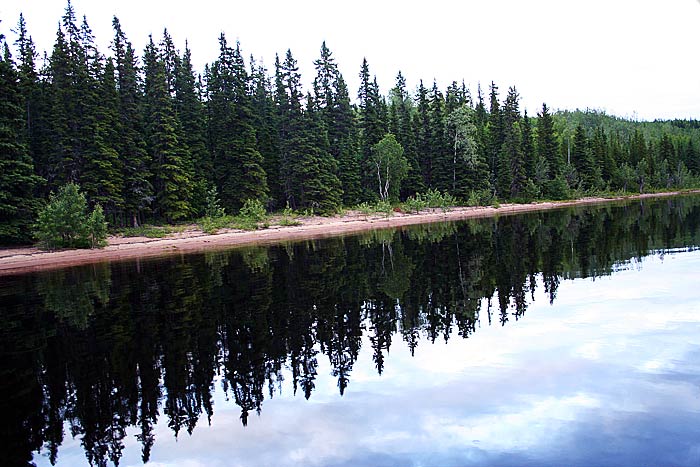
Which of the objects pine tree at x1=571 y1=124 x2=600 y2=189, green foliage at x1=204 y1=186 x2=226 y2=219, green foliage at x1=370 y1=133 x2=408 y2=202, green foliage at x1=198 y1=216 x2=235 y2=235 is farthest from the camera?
pine tree at x1=571 y1=124 x2=600 y2=189

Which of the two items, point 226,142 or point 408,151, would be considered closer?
point 226,142

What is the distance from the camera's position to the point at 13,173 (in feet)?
121

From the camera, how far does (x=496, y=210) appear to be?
72375mm

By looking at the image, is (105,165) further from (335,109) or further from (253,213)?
(335,109)

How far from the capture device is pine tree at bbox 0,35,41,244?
118 feet

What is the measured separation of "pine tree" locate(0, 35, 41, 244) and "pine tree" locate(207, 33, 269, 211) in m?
20.2

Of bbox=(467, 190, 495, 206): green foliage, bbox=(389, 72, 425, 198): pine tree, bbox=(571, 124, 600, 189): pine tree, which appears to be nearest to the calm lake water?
bbox=(467, 190, 495, 206): green foliage

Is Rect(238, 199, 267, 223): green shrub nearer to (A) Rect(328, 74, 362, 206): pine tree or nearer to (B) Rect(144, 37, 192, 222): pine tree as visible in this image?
(B) Rect(144, 37, 192, 222): pine tree

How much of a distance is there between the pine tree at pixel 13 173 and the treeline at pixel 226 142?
0.10m

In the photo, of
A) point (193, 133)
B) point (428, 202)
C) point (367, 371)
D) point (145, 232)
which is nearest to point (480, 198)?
point (428, 202)

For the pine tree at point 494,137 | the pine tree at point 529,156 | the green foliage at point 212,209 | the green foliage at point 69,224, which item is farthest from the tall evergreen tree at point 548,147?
the green foliage at point 69,224

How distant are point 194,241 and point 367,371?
1358 inches

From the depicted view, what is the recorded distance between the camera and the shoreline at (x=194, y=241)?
3278 cm

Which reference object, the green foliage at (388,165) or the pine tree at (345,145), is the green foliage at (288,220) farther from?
the green foliage at (388,165)
